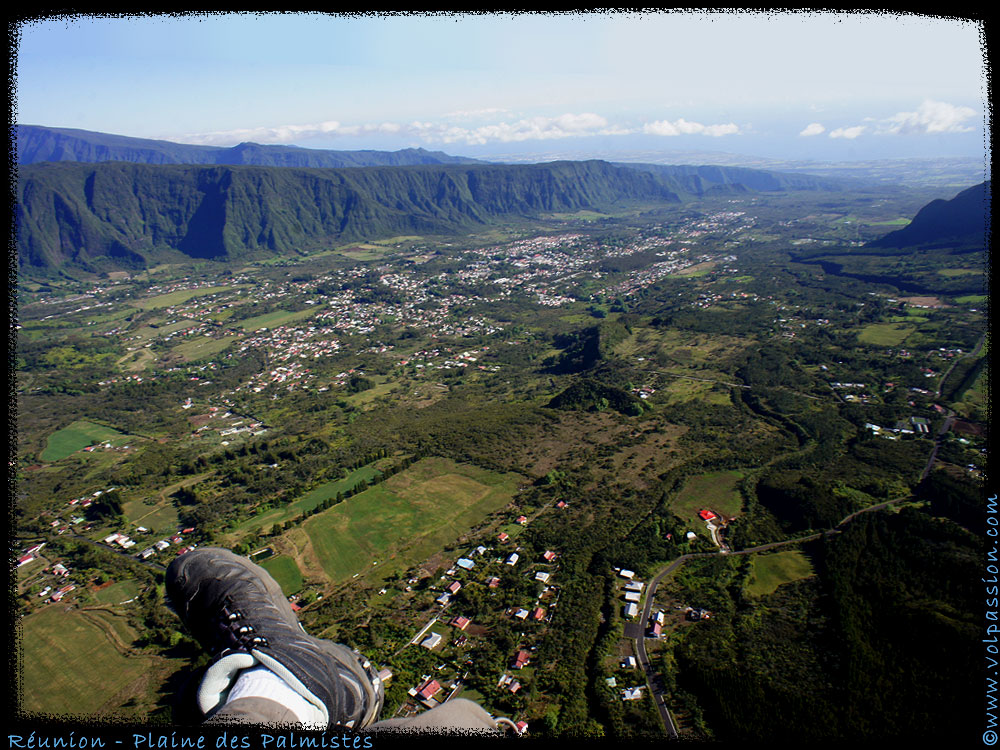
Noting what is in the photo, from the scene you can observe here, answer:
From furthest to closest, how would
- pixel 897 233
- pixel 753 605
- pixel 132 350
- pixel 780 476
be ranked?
pixel 897 233, pixel 132 350, pixel 780 476, pixel 753 605

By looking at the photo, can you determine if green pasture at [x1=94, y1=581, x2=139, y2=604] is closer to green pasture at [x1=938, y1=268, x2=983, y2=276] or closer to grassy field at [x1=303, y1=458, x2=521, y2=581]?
grassy field at [x1=303, y1=458, x2=521, y2=581]

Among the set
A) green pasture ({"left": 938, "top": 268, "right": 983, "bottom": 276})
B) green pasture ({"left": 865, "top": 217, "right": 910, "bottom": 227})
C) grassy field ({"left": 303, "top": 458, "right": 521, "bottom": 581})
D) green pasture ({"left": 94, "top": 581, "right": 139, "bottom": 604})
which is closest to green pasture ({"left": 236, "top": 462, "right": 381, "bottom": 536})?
grassy field ({"left": 303, "top": 458, "right": 521, "bottom": 581})

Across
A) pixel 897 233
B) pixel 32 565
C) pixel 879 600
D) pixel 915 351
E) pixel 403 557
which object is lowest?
pixel 32 565

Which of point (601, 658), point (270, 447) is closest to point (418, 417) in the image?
point (270, 447)

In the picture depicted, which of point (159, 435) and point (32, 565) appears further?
point (159, 435)

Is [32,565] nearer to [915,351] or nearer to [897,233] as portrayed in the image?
[915,351]

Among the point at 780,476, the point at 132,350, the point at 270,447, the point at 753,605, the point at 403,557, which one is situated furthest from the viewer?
the point at 132,350

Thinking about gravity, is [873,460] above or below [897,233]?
below
